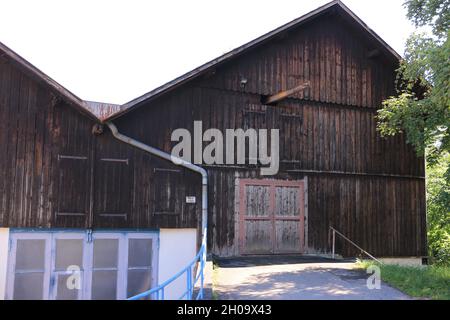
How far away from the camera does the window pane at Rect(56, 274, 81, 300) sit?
1254 cm

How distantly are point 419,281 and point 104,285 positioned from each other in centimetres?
751

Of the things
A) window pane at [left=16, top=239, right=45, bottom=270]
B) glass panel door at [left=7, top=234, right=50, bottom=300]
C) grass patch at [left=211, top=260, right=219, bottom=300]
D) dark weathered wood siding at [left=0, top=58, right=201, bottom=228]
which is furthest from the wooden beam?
window pane at [left=16, top=239, right=45, bottom=270]

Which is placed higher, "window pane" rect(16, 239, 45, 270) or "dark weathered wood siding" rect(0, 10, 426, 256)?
"dark weathered wood siding" rect(0, 10, 426, 256)

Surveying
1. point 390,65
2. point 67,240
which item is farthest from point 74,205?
point 390,65

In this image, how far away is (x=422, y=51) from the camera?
497 inches

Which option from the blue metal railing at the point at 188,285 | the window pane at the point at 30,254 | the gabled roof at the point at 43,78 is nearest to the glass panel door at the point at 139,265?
the window pane at the point at 30,254

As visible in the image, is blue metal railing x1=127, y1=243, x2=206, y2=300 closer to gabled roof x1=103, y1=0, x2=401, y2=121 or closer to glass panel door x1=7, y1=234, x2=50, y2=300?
glass panel door x1=7, y1=234, x2=50, y2=300

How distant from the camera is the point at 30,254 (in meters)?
12.5

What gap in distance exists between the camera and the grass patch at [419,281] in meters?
9.74

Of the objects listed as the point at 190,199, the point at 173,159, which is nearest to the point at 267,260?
the point at 190,199

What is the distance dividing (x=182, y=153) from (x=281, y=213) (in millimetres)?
3425

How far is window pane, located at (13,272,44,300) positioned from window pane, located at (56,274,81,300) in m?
0.40

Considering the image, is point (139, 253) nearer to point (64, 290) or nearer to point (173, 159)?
point (64, 290)
